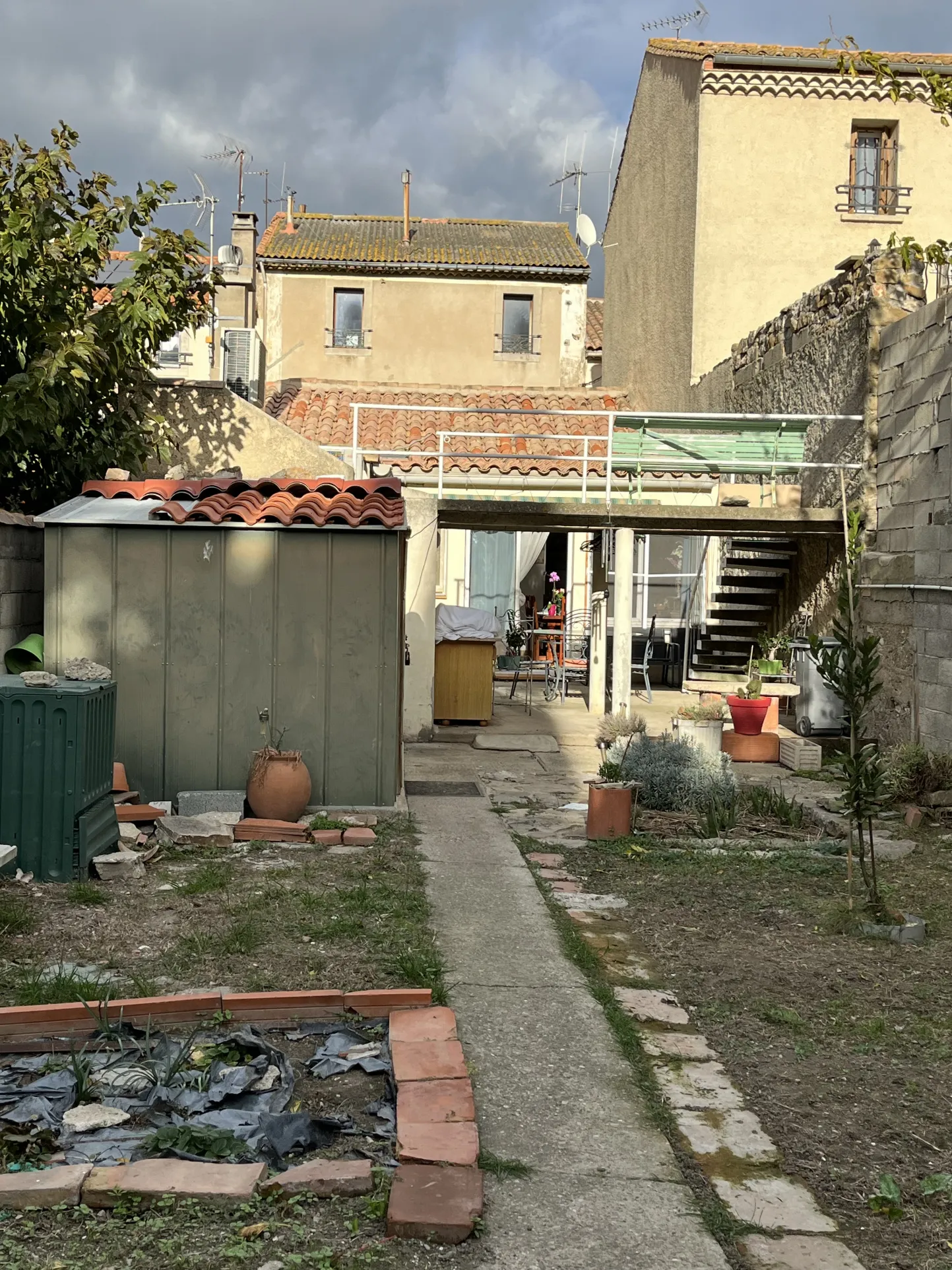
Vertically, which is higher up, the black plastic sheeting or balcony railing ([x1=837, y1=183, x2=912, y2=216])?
balcony railing ([x1=837, y1=183, x2=912, y2=216])

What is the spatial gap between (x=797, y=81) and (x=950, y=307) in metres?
8.77

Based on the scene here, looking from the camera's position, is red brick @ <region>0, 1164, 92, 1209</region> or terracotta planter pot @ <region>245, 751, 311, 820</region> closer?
red brick @ <region>0, 1164, 92, 1209</region>

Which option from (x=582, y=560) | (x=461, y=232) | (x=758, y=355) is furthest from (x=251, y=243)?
(x=758, y=355)

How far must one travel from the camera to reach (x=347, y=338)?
2303 cm

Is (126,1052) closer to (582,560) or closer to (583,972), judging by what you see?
(583,972)

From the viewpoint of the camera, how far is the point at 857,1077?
4.18m

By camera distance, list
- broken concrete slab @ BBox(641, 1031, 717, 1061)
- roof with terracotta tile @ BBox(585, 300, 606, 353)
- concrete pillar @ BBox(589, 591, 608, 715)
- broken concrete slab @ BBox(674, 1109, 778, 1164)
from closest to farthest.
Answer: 1. broken concrete slab @ BBox(674, 1109, 778, 1164)
2. broken concrete slab @ BBox(641, 1031, 717, 1061)
3. concrete pillar @ BBox(589, 591, 608, 715)
4. roof with terracotta tile @ BBox(585, 300, 606, 353)

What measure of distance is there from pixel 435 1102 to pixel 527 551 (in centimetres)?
1567

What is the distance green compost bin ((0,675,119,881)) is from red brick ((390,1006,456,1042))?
2.82 metres

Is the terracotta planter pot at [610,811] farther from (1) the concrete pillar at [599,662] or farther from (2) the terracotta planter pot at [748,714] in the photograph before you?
(1) the concrete pillar at [599,662]

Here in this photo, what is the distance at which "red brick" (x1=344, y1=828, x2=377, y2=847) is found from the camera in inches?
297

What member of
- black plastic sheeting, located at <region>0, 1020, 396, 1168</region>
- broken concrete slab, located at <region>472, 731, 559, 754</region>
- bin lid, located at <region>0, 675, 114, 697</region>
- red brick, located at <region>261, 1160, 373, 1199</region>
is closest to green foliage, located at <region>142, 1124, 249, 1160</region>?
black plastic sheeting, located at <region>0, 1020, 396, 1168</region>

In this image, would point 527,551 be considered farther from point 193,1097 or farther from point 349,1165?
point 349,1165

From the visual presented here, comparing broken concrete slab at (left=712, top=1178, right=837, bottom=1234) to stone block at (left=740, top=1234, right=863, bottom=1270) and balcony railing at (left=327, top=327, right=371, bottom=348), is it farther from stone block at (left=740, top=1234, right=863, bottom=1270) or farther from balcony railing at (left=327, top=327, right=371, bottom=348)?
balcony railing at (left=327, top=327, right=371, bottom=348)
